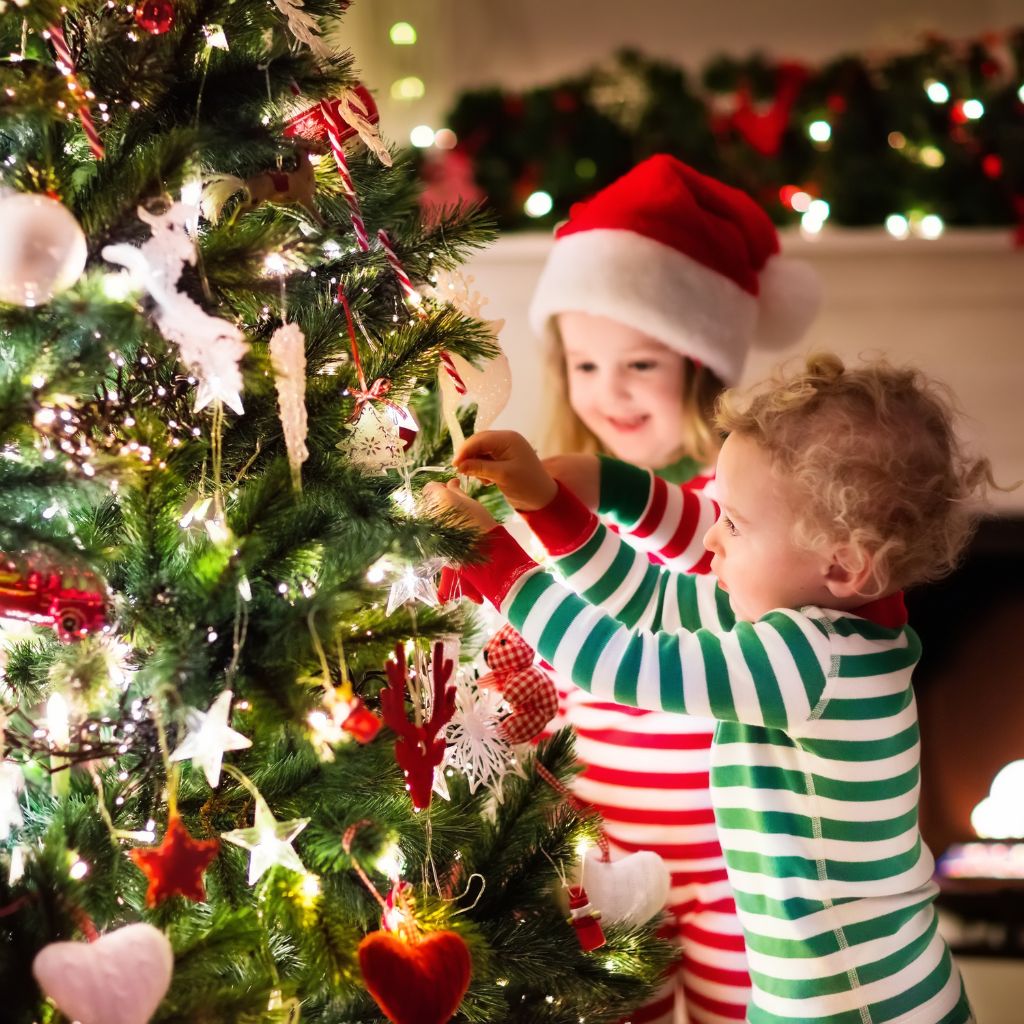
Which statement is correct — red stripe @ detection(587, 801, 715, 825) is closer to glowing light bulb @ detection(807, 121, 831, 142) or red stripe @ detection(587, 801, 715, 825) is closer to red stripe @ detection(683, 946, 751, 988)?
red stripe @ detection(683, 946, 751, 988)

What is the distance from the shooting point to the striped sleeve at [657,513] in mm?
1099

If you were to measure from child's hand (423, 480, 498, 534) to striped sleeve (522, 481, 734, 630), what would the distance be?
0.13m

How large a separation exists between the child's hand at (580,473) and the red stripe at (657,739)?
233 millimetres

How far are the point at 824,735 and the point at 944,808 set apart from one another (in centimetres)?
134

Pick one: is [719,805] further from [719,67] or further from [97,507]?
[719,67]

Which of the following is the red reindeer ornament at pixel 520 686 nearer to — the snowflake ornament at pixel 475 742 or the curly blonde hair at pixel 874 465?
the snowflake ornament at pixel 475 742

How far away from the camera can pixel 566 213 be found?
7.05ft

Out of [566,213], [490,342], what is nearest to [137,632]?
[490,342]

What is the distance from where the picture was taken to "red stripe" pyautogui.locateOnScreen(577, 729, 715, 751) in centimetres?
107

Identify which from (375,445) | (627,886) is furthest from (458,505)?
(627,886)

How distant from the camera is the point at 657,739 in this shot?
1076mm

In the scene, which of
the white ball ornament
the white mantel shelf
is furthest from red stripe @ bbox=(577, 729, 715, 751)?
the white mantel shelf

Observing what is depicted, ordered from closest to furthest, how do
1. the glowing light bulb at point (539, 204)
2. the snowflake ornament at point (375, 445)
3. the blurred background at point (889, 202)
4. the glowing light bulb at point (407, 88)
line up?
the snowflake ornament at point (375, 445), the blurred background at point (889, 202), the glowing light bulb at point (539, 204), the glowing light bulb at point (407, 88)

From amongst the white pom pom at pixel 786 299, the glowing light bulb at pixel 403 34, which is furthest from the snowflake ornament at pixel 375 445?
the glowing light bulb at pixel 403 34
